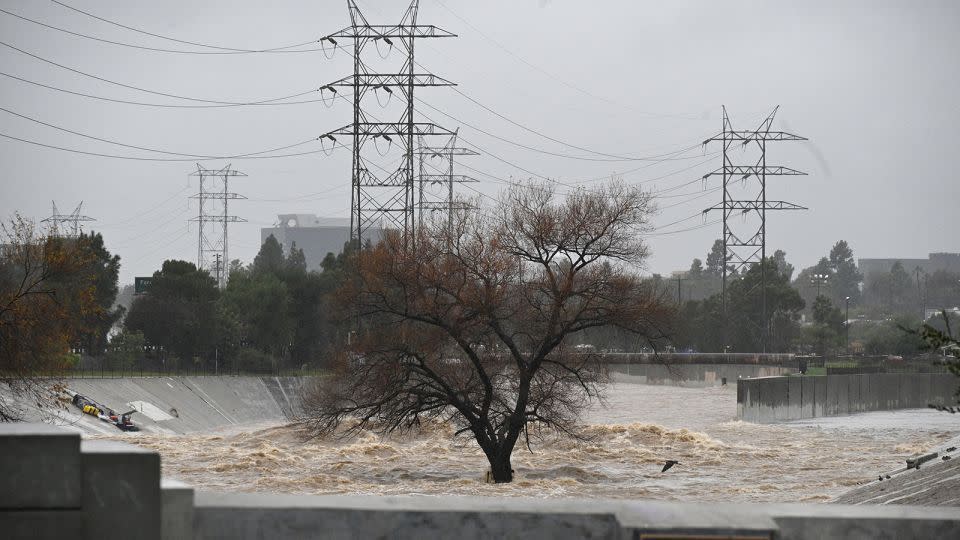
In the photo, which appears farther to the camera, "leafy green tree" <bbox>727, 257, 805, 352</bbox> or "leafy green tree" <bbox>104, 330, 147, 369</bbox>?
"leafy green tree" <bbox>727, 257, 805, 352</bbox>

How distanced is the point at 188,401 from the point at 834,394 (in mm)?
44965

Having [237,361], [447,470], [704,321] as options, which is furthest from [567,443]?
[704,321]

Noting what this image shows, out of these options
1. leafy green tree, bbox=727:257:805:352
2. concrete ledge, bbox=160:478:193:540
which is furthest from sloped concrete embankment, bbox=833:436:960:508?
leafy green tree, bbox=727:257:805:352

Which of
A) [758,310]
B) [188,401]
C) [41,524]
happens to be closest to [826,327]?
[758,310]

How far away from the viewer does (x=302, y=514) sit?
8117 mm

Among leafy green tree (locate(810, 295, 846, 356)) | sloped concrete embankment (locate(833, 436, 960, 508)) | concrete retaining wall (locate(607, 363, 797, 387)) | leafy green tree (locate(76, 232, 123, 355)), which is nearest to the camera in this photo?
sloped concrete embankment (locate(833, 436, 960, 508))

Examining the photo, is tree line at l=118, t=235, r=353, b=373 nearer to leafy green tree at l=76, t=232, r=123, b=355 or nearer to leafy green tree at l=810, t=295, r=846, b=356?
leafy green tree at l=76, t=232, r=123, b=355

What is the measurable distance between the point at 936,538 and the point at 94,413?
62.5 meters

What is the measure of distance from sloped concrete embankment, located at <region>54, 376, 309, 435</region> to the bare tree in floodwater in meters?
19.9

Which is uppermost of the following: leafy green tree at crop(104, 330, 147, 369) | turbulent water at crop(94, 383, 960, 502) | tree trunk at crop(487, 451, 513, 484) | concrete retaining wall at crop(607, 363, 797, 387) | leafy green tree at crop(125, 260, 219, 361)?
leafy green tree at crop(125, 260, 219, 361)

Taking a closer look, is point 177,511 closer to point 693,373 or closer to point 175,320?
point 175,320

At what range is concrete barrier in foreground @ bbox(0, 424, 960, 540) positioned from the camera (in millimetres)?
7941

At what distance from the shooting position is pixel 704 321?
160 m

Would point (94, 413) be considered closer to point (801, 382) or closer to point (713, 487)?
point (713, 487)
